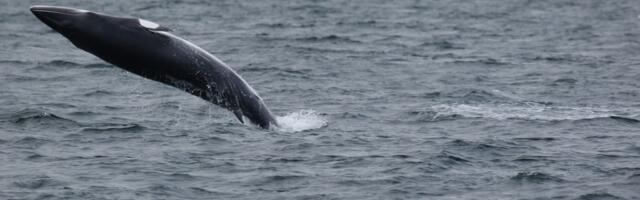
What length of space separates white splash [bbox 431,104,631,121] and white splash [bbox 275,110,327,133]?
305cm

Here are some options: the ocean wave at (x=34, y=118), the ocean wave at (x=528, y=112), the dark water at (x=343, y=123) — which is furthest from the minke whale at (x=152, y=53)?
the ocean wave at (x=528, y=112)

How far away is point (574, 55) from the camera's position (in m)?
42.8

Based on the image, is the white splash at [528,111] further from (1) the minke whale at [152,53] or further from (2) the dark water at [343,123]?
(1) the minke whale at [152,53]

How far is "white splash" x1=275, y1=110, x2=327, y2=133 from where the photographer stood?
26.2m

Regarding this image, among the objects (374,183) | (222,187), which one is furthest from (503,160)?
(222,187)

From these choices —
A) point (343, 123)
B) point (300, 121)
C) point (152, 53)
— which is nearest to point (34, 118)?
point (300, 121)

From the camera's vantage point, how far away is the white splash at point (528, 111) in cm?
2825

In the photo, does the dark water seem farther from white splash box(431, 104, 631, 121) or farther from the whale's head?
the whale's head

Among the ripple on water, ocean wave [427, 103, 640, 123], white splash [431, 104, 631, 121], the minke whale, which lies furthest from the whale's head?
white splash [431, 104, 631, 121]

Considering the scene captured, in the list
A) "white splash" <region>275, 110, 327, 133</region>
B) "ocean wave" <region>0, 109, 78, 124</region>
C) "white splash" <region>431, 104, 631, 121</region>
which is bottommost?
"white splash" <region>431, 104, 631, 121</region>

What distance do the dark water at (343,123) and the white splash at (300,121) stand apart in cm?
8

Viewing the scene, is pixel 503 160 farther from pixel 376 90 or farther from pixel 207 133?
pixel 376 90

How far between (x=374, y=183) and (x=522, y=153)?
4.15m

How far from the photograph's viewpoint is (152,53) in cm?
2017
